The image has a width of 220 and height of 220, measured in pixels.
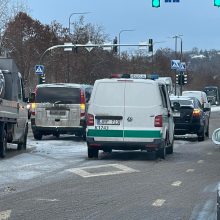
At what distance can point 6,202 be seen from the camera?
9781 mm

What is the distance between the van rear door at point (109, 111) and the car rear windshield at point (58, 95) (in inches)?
254

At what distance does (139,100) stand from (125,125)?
701mm

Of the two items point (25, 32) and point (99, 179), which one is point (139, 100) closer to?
point (99, 179)

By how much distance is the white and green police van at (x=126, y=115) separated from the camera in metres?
16.2

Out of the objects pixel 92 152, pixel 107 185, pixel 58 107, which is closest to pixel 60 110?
pixel 58 107

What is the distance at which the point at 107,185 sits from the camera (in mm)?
11805

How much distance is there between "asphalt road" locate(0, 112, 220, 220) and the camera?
29.8 feet

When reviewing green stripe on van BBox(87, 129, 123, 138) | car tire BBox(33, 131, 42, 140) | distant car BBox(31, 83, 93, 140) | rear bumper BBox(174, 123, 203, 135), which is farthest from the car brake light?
green stripe on van BBox(87, 129, 123, 138)

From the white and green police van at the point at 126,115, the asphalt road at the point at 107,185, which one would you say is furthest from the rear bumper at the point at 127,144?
the asphalt road at the point at 107,185

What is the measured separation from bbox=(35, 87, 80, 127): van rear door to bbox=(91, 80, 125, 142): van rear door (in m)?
6.39

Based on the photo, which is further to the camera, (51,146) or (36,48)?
(36,48)

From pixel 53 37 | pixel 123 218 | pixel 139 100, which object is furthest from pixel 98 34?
pixel 123 218

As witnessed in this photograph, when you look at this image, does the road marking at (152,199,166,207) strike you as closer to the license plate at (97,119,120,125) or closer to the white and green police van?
the white and green police van

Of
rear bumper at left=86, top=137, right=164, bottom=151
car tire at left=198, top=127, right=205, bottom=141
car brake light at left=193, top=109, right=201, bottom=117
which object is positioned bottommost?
car tire at left=198, top=127, right=205, bottom=141
